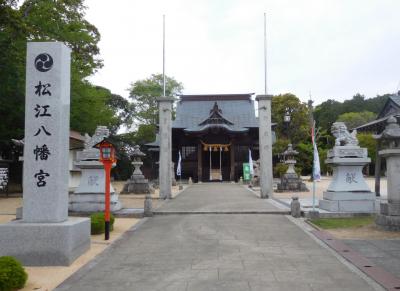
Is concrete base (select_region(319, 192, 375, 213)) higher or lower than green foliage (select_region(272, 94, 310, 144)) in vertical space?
lower

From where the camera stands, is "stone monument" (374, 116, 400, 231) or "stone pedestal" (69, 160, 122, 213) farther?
"stone pedestal" (69, 160, 122, 213)

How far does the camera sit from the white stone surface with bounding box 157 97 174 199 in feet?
70.1

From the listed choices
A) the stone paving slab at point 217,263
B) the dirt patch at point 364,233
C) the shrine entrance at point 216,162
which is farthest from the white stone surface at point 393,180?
the shrine entrance at point 216,162

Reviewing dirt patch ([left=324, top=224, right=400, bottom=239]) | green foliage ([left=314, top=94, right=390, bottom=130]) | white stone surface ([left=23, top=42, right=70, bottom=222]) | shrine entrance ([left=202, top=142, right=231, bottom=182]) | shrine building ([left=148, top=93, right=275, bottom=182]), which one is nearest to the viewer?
white stone surface ([left=23, top=42, right=70, bottom=222])

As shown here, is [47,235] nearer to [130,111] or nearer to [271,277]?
[271,277]

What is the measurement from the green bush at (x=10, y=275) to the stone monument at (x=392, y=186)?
9403 millimetres

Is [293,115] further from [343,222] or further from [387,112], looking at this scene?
[343,222]

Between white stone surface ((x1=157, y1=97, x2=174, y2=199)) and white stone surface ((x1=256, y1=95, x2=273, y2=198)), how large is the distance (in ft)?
16.7

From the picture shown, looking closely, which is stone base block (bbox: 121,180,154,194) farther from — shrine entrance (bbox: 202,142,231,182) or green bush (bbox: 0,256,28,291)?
green bush (bbox: 0,256,28,291)

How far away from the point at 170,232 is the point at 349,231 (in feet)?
16.6

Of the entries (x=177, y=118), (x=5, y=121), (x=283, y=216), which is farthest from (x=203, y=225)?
(x=177, y=118)

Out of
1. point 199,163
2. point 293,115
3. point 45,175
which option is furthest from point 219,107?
point 45,175

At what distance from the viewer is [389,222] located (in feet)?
35.7

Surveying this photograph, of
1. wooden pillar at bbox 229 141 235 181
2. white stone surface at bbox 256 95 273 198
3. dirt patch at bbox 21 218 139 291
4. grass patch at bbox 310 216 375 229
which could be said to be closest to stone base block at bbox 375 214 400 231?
grass patch at bbox 310 216 375 229
